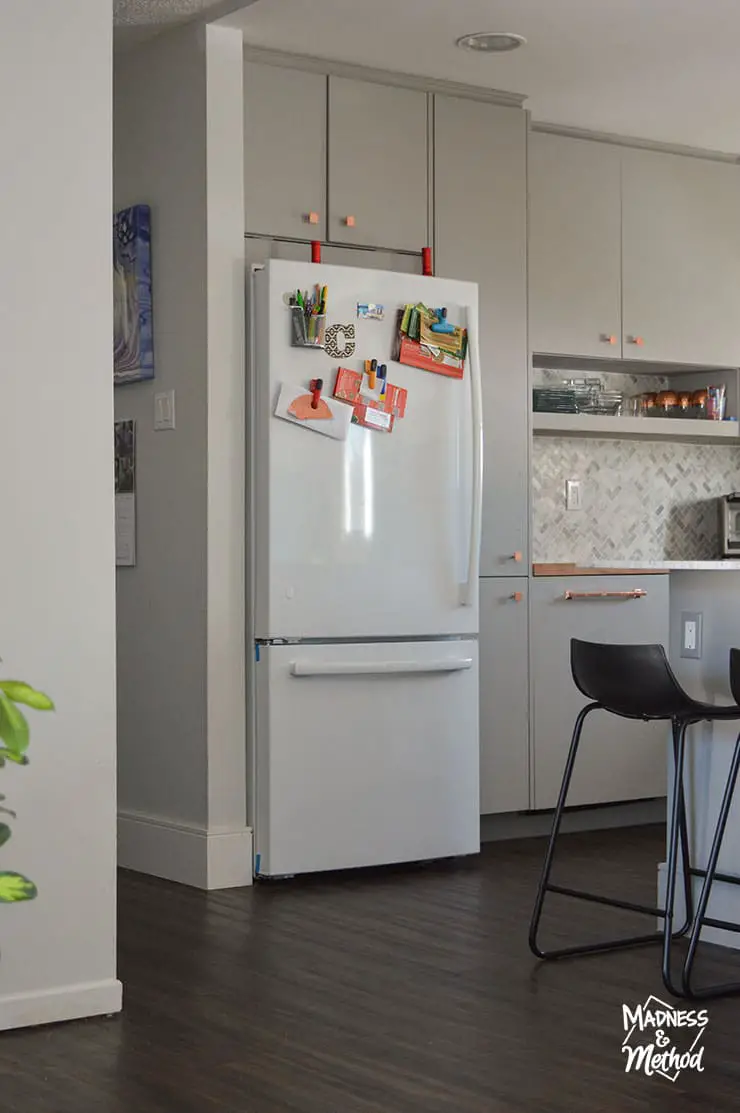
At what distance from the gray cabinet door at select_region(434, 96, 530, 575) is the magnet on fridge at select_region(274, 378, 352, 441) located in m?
0.78

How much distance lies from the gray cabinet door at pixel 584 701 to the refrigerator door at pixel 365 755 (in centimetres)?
48

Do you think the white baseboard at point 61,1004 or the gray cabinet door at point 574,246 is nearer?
the white baseboard at point 61,1004

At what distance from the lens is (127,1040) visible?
3059mm

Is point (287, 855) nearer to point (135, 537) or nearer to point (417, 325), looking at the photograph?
point (135, 537)

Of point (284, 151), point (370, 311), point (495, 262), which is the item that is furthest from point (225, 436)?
point (495, 262)

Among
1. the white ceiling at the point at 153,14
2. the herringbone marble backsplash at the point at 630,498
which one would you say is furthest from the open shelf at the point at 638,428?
the white ceiling at the point at 153,14

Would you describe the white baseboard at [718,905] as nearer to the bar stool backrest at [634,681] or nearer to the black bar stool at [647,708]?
the black bar stool at [647,708]

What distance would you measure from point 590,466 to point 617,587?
71 centimetres

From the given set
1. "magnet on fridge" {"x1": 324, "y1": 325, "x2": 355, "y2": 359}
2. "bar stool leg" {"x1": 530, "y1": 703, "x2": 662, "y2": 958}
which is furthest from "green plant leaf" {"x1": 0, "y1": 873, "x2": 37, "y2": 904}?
"magnet on fridge" {"x1": 324, "y1": 325, "x2": 355, "y2": 359}

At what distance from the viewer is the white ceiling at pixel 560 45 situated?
176 inches

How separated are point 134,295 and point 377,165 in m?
0.91

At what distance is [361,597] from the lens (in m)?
4.70

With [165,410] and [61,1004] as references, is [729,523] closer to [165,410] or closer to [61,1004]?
[165,410]

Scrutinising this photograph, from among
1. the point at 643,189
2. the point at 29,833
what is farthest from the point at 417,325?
the point at 29,833
